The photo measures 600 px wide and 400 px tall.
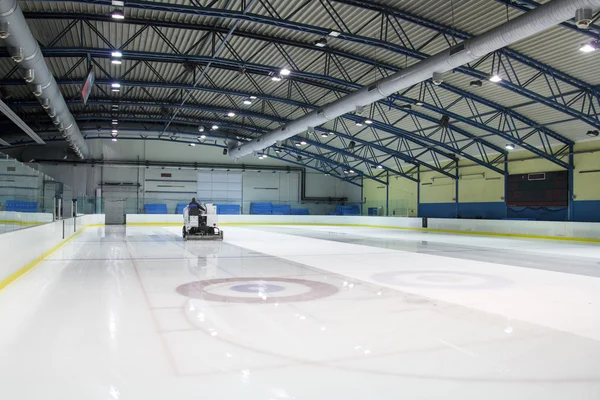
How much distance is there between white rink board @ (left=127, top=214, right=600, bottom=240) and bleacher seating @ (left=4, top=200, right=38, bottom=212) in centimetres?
2379

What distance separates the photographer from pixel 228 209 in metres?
42.5

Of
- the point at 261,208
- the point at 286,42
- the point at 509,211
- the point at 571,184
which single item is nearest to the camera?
the point at 286,42

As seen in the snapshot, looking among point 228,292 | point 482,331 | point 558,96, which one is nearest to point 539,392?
point 482,331

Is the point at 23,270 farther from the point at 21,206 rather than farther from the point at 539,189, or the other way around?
the point at 539,189

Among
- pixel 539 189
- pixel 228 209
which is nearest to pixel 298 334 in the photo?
pixel 539 189

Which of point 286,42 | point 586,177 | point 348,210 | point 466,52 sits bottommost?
point 348,210

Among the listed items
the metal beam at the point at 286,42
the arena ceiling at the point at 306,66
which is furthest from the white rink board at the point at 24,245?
the metal beam at the point at 286,42

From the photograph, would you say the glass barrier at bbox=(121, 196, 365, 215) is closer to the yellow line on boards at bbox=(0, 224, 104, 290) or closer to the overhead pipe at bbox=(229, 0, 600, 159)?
the overhead pipe at bbox=(229, 0, 600, 159)

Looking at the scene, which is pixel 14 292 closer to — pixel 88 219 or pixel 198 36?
pixel 198 36

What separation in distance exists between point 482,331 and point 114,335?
4.28m

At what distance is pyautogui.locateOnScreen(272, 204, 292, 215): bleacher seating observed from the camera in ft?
148

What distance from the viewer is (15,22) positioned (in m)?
10.3

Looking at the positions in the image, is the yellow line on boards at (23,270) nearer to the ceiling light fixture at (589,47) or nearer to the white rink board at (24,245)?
the white rink board at (24,245)

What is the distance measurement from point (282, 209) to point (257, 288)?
37112mm
